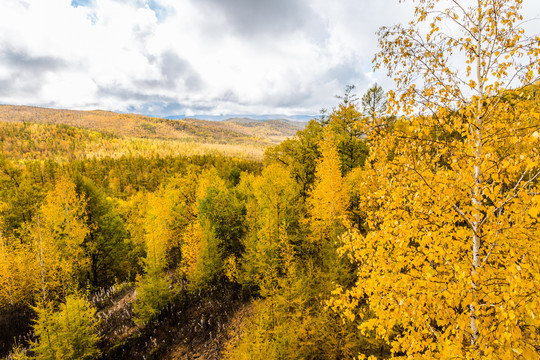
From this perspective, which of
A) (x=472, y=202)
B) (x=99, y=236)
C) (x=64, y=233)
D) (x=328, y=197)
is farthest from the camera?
(x=99, y=236)

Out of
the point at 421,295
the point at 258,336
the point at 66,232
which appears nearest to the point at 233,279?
the point at 258,336

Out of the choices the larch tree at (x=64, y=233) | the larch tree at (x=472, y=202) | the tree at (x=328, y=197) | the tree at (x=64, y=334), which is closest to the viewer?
the larch tree at (x=472, y=202)

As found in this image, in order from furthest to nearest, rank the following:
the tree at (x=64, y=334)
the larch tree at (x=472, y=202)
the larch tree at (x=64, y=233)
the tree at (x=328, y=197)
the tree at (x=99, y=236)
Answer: the tree at (x=99, y=236) < the larch tree at (x=64, y=233) < the tree at (x=328, y=197) < the tree at (x=64, y=334) < the larch tree at (x=472, y=202)

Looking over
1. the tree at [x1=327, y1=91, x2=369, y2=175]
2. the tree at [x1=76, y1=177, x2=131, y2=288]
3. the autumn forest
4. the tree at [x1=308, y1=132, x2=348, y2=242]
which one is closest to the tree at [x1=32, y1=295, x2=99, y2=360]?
the autumn forest

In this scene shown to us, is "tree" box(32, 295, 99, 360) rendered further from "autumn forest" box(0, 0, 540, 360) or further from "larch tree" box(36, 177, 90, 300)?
"larch tree" box(36, 177, 90, 300)

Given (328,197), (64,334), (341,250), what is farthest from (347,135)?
(64,334)

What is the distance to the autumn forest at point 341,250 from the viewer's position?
3.62 m

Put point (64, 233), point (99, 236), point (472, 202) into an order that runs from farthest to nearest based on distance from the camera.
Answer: point (99, 236) < point (64, 233) < point (472, 202)

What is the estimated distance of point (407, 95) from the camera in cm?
431

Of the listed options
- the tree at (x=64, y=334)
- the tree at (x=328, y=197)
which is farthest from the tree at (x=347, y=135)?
the tree at (x=64, y=334)

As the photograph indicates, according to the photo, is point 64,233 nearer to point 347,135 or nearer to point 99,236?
point 99,236

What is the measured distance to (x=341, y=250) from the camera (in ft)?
16.9

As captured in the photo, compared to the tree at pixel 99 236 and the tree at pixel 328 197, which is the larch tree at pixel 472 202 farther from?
the tree at pixel 99 236

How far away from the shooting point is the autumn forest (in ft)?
11.9
